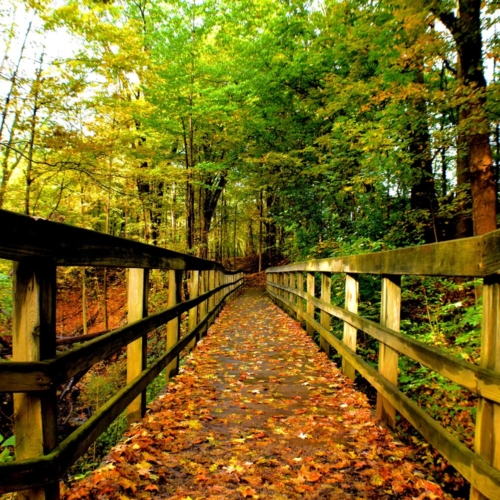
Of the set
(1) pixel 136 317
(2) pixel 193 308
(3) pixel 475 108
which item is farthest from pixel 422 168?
(1) pixel 136 317

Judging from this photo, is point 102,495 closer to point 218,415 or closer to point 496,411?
point 218,415

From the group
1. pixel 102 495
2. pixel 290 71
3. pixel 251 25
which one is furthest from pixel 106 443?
pixel 251 25

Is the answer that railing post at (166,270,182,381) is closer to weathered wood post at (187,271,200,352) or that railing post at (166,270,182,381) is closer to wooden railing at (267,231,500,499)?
weathered wood post at (187,271,200,352)

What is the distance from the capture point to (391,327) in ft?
9.64

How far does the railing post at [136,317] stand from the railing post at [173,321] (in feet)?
3.58

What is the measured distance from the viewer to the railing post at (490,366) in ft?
5.32

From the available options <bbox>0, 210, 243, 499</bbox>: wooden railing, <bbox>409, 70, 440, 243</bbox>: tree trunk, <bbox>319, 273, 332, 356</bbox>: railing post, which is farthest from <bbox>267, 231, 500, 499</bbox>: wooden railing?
<bbox>409, 70, 440, 243</bbox>: tree trunk

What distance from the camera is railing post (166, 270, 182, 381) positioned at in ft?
13.9

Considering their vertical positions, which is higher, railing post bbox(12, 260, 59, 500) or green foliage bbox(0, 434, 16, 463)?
railing post bbox(12, 260, 59, 500)

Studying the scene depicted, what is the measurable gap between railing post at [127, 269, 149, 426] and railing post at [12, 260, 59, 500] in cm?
138

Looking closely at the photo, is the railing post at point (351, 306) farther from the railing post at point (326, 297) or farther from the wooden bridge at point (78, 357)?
the wooden bridge at point (78, 357)

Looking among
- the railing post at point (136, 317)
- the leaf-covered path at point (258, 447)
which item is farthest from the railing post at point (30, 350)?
the railing post at point (136, 317)

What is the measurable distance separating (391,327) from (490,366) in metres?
1.27

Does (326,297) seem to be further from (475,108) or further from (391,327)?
(475,108)
